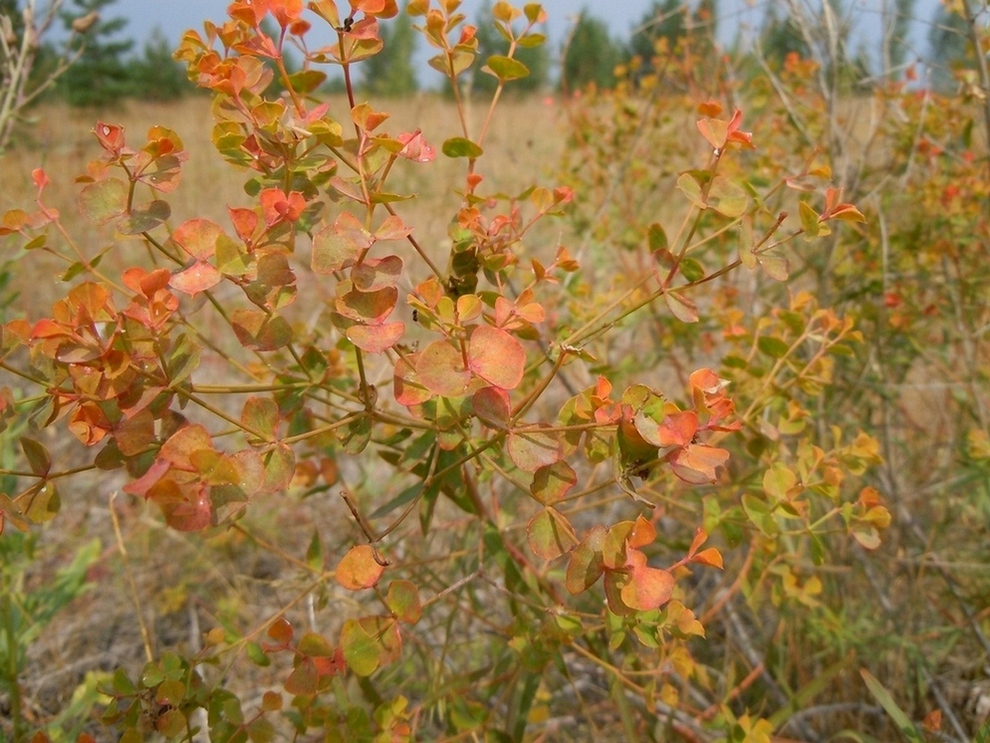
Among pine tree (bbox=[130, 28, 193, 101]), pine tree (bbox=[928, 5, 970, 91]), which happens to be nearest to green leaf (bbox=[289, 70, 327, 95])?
pine tree (bbox=[928, 5, 970, 91])

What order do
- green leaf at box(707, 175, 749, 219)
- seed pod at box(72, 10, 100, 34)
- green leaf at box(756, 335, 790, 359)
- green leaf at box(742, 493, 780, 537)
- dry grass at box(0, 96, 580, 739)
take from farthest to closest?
dry grass at box(0, 96, 580, 739)
seed pod at box(72, 10, 100, 34)
green leaf at box(756, 335, 790, 359)
green leaf at box(742, 493, 780, 537)
green leaf at box(707, 175, 749, 219)

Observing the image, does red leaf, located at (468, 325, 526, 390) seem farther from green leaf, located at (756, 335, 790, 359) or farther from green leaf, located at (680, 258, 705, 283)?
green leaf, located at (756, 335, 790, 359)

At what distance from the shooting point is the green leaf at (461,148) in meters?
0.72

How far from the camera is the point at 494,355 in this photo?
1.77 feet

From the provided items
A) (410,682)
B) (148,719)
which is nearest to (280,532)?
(410,682)

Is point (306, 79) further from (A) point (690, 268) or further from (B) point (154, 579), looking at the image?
(B) point (154, 579)

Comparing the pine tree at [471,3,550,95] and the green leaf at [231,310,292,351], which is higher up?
the pine tree at [471,3,550,95]

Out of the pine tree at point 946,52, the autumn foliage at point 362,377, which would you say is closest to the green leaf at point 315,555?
the autumn foliage at point 362,377

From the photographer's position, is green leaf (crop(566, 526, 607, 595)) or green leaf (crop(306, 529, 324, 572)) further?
green leaf (crop(306, 529, 324, 572))

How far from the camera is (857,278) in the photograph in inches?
66.3

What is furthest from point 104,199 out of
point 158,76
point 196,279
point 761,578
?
point 158,76

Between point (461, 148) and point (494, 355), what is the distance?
11.4 inches

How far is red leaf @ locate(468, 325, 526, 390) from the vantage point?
0.53m

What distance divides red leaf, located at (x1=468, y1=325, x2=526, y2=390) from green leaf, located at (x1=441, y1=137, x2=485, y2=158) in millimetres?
257
